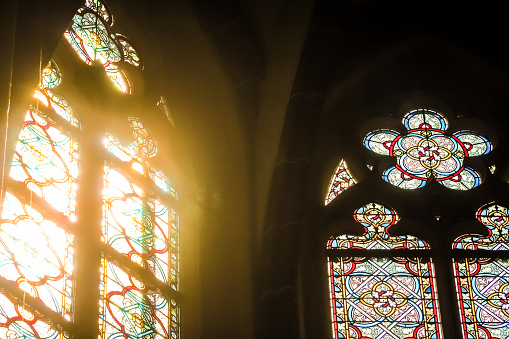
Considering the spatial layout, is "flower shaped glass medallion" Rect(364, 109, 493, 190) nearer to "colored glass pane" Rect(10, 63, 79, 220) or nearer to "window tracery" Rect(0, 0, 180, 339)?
"window tracery" Rect(0, 0, 180, 339)

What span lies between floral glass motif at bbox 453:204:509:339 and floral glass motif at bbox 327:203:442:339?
26 centimetres

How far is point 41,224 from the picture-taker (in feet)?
28.6

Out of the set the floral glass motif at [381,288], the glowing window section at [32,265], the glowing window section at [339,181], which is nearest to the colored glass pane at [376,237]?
the floral glass motif at [381,288]

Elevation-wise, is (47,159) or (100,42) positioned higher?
(100,42)

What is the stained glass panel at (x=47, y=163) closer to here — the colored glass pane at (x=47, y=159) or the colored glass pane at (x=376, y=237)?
the colored glass pane at (x=47, y=159)

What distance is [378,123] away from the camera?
11.2 meters

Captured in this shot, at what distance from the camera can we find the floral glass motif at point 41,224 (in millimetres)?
8297

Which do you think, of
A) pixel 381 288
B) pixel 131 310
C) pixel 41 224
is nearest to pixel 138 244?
pixel 131 310

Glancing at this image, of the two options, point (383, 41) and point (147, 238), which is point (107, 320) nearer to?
point (147, 238)

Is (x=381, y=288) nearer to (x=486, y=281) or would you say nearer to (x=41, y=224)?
(x=486, y=281)

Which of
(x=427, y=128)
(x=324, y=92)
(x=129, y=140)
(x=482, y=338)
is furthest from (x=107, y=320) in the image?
(x=427, y=128)

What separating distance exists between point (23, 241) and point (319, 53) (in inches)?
109

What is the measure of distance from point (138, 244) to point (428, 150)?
3086 millimetres

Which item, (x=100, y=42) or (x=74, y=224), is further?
(x=100, y=42)
